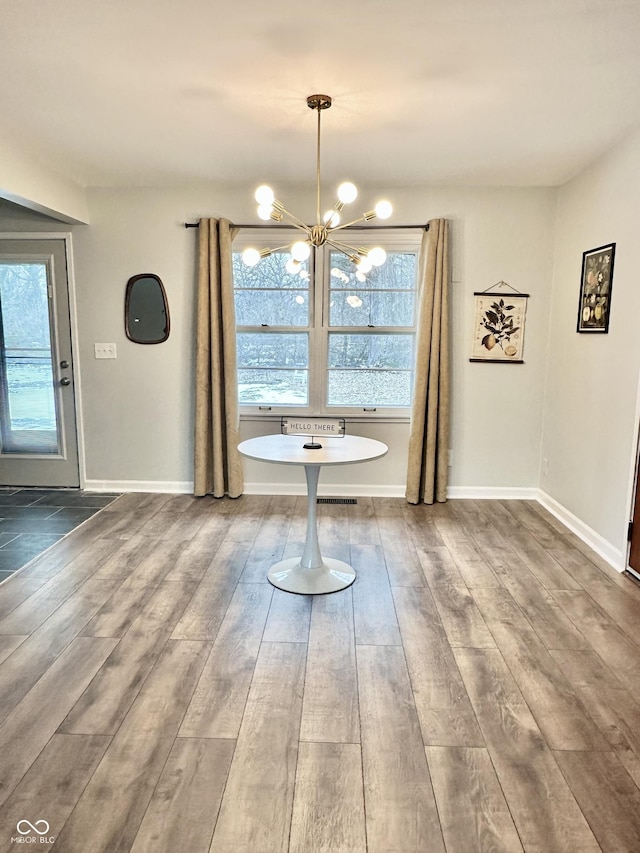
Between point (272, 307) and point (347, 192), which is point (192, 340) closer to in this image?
point (272, 307)

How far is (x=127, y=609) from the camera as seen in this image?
102 inches

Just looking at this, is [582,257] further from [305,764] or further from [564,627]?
[305,764]

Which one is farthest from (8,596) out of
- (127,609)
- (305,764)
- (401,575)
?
(401,575)

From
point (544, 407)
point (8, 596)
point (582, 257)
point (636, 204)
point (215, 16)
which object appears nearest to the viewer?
point (215, 16)

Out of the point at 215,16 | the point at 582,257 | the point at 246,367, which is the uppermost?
the point at 215,16

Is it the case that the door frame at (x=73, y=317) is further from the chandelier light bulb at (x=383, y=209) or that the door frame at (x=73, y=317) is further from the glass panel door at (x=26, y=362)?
the chandelier light bulb at (x=383, y=209)

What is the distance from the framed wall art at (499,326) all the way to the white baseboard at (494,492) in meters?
1.04

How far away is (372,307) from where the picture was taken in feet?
14.1

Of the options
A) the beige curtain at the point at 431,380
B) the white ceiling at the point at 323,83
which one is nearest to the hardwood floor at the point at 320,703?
the beige curtain at the point at 431,380

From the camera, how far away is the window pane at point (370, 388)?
4398 mm

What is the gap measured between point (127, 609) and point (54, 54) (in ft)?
8.10

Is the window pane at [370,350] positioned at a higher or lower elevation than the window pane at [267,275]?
lower

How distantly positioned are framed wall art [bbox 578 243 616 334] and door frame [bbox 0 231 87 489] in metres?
3.81

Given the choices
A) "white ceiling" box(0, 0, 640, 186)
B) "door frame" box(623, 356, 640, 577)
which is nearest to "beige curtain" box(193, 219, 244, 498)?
"white ceiling" box(0, 0, 640, 186)
